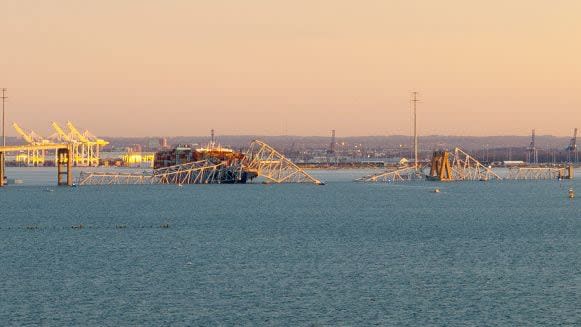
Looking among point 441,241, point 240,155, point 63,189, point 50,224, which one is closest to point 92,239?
point 50,224

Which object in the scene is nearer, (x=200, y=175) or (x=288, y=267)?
(x=288, y=267)

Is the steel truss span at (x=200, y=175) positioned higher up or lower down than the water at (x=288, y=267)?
higher up

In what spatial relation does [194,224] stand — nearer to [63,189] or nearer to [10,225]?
[10,225]

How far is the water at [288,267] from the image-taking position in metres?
35.8

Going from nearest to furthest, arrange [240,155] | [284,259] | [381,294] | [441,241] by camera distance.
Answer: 1. [381,294]
2. [284,259]
3. [441,241]
4. [240,155]

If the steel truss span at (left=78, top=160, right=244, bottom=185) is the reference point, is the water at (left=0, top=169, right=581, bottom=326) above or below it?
below

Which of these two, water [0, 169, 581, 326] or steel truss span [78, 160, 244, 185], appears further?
steel truss span [78, 160, 244, 185]

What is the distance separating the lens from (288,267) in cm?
4753

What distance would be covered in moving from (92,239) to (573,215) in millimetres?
39783

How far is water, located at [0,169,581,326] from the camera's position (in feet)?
117

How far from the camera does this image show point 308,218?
8194cm

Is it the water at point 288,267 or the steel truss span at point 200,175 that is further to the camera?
the steel truss span at point 200,175

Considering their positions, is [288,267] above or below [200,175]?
below

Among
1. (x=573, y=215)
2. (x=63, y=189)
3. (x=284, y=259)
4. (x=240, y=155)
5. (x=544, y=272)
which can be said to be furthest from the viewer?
(x=240, y=155)
